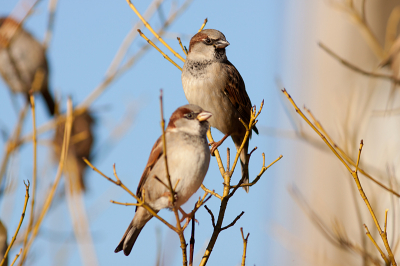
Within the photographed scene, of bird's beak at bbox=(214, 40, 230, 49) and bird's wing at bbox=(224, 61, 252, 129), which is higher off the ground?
bird's beak at bbox=(214, 40, 230, 49)

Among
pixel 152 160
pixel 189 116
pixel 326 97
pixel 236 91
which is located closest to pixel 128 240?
pixel 152 160

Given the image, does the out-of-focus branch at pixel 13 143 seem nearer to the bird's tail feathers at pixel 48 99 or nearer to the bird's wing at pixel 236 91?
the bird's wing at pixel 236 91

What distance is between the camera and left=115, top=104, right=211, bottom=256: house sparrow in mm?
2299

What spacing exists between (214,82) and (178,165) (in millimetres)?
1402

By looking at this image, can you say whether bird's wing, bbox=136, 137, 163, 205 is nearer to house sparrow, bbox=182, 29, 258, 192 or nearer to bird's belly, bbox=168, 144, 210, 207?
bird's belly, bbox=168, 144, 210, 207

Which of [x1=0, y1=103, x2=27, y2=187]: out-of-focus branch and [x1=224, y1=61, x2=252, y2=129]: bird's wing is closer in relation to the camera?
[x1=0, y1=103, x2=27, y2=187]: out-of-focus branch

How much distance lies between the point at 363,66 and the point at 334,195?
2.16 metres

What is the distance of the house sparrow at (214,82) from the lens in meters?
3.54

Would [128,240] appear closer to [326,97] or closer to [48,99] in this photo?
[48,99]

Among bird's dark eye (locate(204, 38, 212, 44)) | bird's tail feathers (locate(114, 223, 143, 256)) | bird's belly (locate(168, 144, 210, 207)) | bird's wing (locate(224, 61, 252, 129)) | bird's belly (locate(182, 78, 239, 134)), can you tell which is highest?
bird's dark eye (locate(204, 38, 212, 44))

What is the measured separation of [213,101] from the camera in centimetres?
360

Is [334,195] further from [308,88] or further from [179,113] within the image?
[179,113]

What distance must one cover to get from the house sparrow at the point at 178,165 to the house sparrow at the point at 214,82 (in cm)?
94

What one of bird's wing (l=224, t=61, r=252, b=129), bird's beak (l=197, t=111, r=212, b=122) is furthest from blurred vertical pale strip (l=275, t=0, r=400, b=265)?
bird's beak (l=197, t=111, r=212, b=122)
